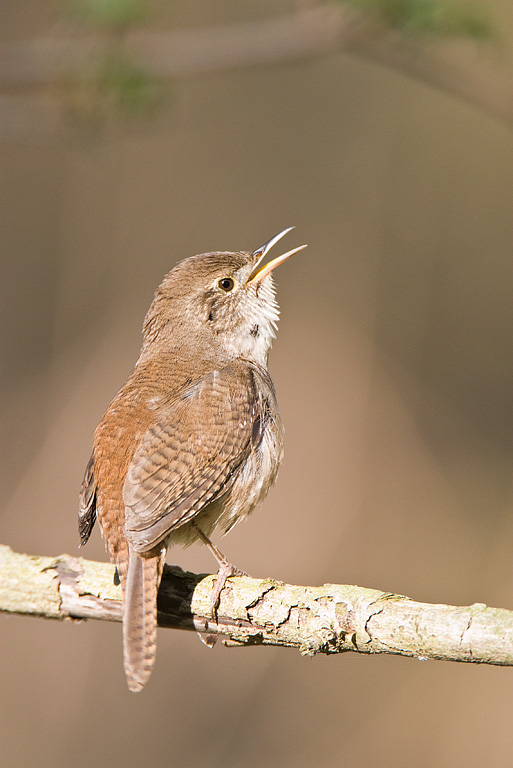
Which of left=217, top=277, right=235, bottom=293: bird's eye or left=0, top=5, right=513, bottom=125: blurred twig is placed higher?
left=0, top=5, right=513, bottom=125: blurred twig

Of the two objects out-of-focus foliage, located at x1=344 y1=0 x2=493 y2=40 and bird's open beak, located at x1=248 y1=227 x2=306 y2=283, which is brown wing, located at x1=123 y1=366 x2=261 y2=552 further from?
out-of-focus foliage, located at x1=344 y1=0 x2=493 y2=40

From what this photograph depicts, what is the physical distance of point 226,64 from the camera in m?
4.41

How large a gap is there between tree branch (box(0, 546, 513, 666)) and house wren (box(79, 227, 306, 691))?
0.12 meters

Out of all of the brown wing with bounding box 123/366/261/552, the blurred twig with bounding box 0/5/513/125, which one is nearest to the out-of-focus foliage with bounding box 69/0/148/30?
the blurred twig with bounding box 0/5/513/125

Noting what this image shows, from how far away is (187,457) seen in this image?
3176 mm

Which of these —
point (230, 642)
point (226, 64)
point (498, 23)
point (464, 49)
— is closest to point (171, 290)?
point (226, 64)

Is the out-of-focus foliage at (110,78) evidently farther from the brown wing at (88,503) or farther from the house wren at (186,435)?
the brown wing at (88,503)

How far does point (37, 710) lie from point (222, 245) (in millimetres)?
3427

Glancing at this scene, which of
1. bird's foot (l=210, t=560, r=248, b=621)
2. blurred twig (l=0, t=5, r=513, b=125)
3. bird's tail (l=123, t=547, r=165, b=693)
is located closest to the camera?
bird's tail (l=123, t=547, r=165, b=693)

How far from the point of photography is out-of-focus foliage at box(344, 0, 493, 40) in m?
4.02

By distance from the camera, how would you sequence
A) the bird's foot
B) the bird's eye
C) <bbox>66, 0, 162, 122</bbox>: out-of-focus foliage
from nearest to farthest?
1. the bird's foot
2. the bird's eye
3. <bbox>66, 0, 162, 122</bbox>: out-of-focus foliage

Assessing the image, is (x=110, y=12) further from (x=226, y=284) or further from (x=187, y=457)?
(x=187, y=457)

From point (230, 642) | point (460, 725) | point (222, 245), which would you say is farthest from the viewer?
point (222, 245)

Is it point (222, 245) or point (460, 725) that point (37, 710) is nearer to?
point (460, 725)
